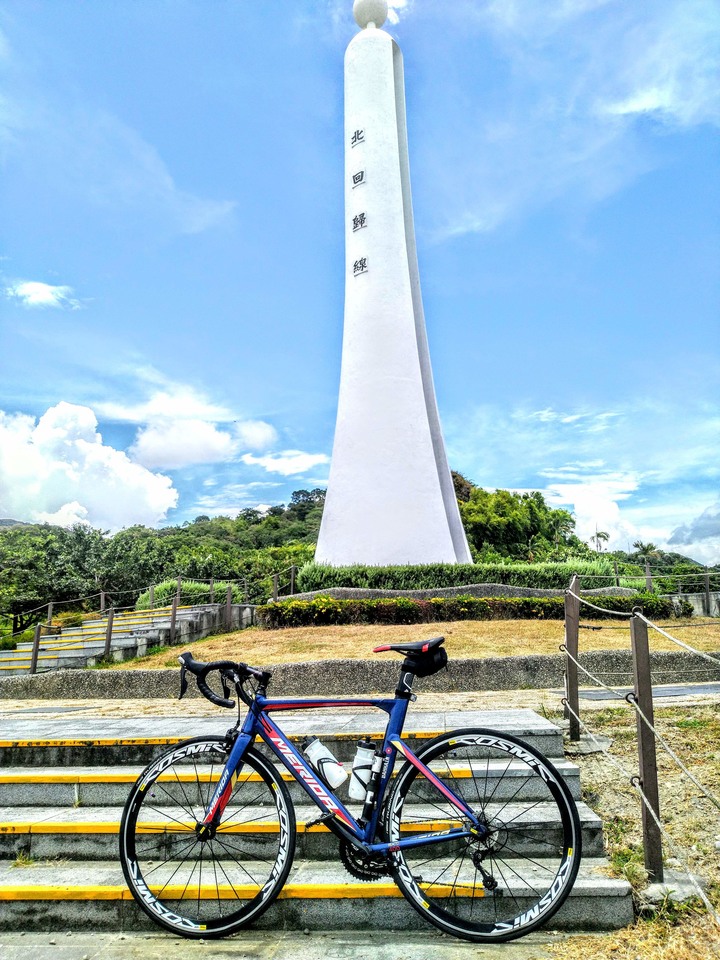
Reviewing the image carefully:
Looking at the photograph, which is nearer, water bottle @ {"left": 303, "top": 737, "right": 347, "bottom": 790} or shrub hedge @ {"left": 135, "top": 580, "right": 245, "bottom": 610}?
water bottle @ {"left": 303, "top": 737, "right": 347, "bottom": 790}

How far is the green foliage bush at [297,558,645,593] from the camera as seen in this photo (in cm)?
1534

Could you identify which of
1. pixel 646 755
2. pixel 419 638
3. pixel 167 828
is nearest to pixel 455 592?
pixel 419 638

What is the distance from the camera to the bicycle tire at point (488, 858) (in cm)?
252

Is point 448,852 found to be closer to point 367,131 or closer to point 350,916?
point 350,916

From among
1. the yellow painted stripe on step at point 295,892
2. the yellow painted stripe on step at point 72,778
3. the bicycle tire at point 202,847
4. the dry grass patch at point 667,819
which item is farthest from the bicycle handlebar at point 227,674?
the dry grass patch at point 667,819

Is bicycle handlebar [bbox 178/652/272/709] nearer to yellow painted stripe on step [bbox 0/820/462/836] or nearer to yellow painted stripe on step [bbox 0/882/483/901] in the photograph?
yellow painted stripe on step [bbox 0/820/462/836]

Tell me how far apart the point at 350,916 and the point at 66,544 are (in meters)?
23.9

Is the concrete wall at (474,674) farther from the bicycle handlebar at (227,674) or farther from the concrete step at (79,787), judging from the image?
the bicycle handlebar at (227,674)

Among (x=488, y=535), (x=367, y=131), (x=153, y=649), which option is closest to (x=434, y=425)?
(x=367, y=131)

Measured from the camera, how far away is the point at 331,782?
8.65ft

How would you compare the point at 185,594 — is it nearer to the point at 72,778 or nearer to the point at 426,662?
the point at 72,778

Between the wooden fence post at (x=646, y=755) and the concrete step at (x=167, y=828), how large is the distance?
0.23 meters

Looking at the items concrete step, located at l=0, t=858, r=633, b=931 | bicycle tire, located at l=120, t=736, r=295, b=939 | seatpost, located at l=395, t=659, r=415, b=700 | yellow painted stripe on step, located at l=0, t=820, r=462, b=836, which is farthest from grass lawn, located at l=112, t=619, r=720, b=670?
seatpost, located at l=395, t=659, r=415, b=700

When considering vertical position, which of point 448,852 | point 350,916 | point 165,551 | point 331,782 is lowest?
point 350,916
